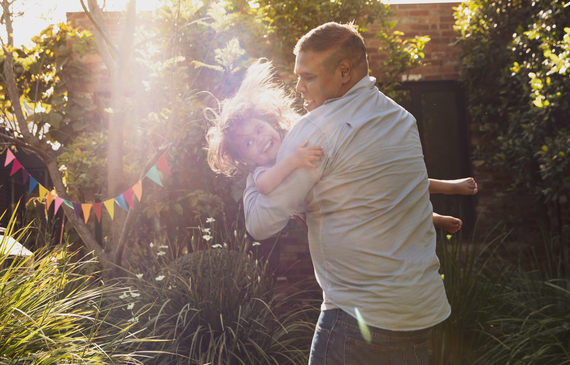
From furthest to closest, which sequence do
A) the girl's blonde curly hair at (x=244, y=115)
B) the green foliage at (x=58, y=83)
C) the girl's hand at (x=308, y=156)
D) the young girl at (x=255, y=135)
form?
the green foliage at (x=58, y=83) < the girl's blonde curly hair at (x=244, y=115) < the young girl at (x=255, y=135) < the girl's hand at (x=308, y=156)

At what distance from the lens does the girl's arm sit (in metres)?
1.21

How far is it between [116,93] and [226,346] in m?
2.56

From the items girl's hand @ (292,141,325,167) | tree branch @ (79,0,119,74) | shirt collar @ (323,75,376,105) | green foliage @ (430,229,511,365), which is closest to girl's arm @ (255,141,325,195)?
girl's hand @ (292,141,325,167)

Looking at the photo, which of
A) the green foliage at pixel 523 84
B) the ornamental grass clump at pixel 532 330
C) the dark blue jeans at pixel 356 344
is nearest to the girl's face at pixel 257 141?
the dark blue jeans at pixel 356 344

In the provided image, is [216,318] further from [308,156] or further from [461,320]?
[308,156]

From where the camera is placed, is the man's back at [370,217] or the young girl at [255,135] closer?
the man's back at [370,217]

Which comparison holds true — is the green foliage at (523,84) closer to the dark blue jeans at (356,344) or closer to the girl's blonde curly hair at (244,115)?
the girl's blonde curly hair at (244,115)

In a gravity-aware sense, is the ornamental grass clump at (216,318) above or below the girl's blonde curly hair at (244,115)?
below

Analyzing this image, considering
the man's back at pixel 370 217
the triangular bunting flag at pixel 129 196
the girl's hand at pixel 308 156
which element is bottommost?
the triangular bunting flag at pixel 129 196

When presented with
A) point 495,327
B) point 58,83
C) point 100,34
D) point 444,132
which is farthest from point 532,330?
point 58,83

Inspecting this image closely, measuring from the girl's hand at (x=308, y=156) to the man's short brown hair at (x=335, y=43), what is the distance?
29cm

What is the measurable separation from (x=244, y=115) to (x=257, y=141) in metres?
0.14

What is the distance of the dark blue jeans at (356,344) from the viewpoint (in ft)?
4.09

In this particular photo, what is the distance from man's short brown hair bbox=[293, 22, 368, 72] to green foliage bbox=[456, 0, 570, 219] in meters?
3.07
